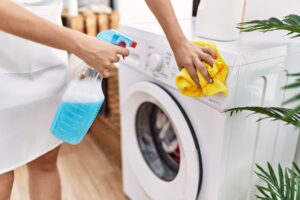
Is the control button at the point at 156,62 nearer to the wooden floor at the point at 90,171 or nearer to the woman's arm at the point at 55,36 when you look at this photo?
the woman's arm at the point at 55,36

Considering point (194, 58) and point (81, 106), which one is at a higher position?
point (194, 58)

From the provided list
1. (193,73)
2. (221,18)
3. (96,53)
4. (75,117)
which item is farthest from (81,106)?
(221,18)

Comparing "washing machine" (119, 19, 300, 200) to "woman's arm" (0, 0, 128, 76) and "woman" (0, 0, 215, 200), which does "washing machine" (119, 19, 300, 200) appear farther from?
"woman's arm" (0, 0, 128, 76)

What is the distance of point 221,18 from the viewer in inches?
37.3

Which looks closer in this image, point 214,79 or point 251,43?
point 214,79

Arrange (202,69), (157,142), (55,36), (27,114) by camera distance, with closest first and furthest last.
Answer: (55,36) → (202,69) → (27,114) → (157,142)

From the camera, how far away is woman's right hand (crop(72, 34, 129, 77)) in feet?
2.13

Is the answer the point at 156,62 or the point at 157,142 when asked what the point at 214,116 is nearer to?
the point at 156,62

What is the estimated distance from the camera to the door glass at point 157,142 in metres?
1.19

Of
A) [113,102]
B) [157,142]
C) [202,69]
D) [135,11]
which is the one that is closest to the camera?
[202,69]

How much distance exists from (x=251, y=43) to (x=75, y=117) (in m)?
0.57

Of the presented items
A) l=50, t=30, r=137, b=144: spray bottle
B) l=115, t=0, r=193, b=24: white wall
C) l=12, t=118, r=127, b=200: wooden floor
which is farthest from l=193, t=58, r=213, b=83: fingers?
l=12, t=118, r=127, b=200: wooden floor

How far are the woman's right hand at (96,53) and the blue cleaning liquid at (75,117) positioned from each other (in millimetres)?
136

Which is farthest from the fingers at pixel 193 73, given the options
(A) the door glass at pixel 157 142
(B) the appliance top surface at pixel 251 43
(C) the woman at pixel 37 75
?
(A) the door glass at pixel 157 142
